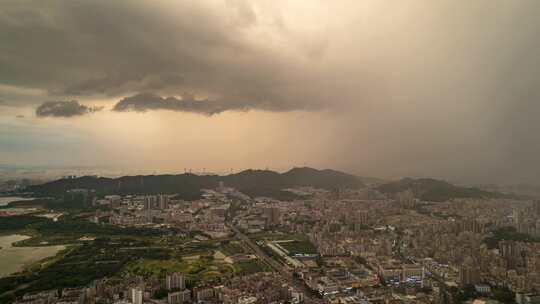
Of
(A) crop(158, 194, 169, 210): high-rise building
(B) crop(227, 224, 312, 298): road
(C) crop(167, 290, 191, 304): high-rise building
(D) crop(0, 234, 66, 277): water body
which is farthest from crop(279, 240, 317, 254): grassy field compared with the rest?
(A) crop(158, 194, 169, 210): high-rise building

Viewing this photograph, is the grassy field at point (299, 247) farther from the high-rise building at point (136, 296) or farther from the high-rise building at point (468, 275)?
the high-rise building at point (136, 296)

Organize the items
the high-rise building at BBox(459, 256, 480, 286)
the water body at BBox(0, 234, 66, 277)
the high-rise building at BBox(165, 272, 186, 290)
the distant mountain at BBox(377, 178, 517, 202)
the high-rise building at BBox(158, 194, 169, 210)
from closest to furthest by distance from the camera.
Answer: the high-rise building at BBox(459, 256, 480, 286)
the high-rise building at BBox(165, 272, 186, 290)
the water body at BBox(0, 234, 66, 277)
the distant mountain at BBox(377, 178, 517, 202)
the high-rise building at BBox(158, 194, 169, 210)

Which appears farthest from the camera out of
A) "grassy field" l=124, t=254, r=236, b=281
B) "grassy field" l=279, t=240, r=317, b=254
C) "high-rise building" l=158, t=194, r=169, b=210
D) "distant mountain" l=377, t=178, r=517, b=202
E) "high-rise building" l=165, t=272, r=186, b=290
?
"high-rise building" l=158, t=194, r=169, b=210

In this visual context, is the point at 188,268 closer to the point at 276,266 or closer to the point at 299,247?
the point at 276,266

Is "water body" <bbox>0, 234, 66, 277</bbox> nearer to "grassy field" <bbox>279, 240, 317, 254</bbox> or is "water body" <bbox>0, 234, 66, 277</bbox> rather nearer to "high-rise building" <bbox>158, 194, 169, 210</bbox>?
"grassy field" <bbox>279, 240, 317, 254</bbox>

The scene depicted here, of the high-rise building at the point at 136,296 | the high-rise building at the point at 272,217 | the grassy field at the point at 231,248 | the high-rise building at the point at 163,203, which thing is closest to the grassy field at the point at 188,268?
the grassy field at the point at 231,248

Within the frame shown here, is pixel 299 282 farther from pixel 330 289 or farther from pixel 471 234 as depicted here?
pixel 471 234
